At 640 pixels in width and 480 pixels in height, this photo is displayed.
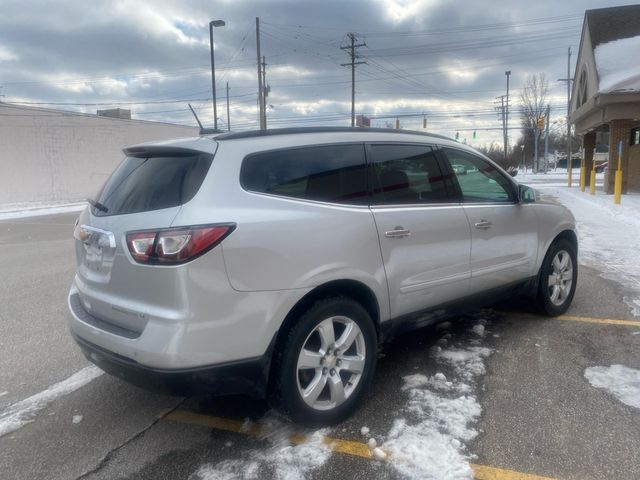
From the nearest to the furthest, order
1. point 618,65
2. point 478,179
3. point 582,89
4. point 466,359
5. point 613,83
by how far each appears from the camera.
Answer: point 466,359
point 478,179
point 613,83
point 618,65
point 582,89

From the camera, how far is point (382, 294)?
3420mm

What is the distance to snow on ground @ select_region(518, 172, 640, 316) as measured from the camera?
679cm

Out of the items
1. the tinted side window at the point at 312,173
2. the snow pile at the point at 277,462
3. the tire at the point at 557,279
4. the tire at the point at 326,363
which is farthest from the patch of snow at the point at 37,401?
the tire at the point at 557,279

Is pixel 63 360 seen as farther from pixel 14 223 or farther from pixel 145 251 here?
pixel 14 223

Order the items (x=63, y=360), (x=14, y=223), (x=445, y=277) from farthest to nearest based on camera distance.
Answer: (x=14, y=223)
(x=63, y=360)
(x=445, y=277)

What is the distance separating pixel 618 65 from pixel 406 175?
19.3m

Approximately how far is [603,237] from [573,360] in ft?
23.1

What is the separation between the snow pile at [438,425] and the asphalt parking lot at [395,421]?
1cm

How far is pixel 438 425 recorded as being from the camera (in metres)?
3.16

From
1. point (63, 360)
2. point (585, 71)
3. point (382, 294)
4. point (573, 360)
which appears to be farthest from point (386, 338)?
point (585, 71)

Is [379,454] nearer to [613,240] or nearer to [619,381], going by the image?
[619,381]

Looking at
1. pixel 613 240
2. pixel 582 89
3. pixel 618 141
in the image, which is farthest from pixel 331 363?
pixel 582 89

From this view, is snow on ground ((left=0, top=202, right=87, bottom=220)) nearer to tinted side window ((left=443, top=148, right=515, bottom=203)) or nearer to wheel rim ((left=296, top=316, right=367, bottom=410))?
tinted side window ((left=443, top=148, right=515, bottom=203))

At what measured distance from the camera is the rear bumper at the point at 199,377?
2680 mm
